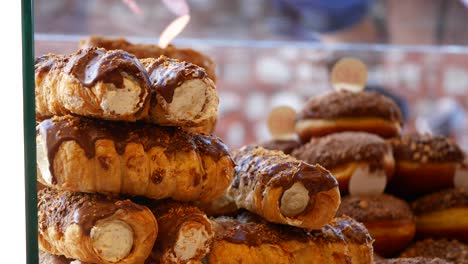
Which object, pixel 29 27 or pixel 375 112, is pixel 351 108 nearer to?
pixel 375 112

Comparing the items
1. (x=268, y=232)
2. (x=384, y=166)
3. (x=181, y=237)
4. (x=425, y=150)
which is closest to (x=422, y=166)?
(x=425, y=150)

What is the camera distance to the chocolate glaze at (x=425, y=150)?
1756 mm

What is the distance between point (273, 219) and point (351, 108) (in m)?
0.86

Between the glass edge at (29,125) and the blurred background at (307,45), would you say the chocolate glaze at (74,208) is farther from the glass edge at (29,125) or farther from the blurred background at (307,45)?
the blurred background at (307,45)

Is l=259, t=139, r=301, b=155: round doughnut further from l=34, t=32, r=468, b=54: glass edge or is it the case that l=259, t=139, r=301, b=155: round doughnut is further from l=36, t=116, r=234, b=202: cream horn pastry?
l=36, t=116, r=234, b=202: cream horn pastry

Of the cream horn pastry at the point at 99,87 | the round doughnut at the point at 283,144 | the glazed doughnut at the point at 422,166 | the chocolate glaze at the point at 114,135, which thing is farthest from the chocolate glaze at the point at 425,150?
the cream horn pastry at the point at 99,87

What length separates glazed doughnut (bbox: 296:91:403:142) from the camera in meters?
1.80

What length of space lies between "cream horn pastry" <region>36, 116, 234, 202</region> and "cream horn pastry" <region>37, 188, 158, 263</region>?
0.11ft


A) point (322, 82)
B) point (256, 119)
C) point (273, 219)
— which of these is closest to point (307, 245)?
point (273, 219)

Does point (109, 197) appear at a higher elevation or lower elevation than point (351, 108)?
lower

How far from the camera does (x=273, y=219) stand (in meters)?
1.00

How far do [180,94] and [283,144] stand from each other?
3.16 feet

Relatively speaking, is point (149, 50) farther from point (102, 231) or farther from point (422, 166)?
point (422, 166)

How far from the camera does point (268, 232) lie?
1.01m
